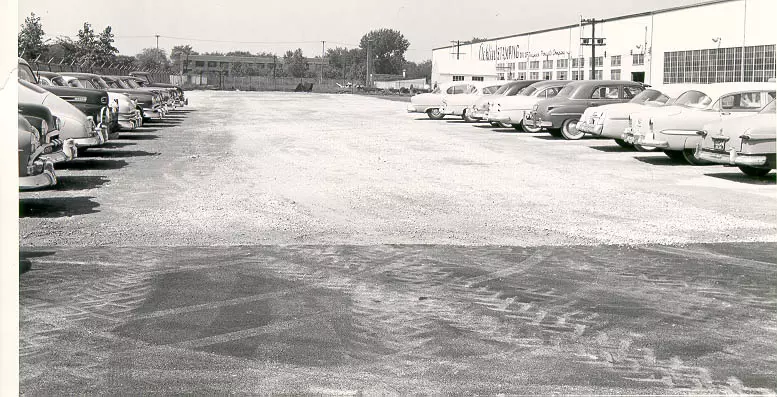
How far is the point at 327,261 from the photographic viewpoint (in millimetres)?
7473

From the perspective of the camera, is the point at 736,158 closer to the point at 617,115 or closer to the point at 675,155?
the point at 675,155

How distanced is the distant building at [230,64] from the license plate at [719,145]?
52.3 feet

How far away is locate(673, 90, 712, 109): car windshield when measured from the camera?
1645 centimetres

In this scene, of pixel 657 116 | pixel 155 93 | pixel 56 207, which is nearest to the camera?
pixel 56 207

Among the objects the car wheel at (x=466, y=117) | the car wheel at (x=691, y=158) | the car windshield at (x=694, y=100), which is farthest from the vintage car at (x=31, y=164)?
the car wheel at (x=466, y=117)

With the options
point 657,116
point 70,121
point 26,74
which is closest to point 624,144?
point 657,116

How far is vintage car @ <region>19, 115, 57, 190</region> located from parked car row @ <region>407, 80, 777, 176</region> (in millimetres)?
9407

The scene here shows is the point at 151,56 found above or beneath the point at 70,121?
above

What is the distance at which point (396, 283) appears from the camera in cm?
667

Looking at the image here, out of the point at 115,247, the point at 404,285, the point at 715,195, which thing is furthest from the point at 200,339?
the point at 715,195

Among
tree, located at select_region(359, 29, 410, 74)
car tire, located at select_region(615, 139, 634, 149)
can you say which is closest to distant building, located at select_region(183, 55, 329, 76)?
tree, located at select_region(359, 29, 410, 74)

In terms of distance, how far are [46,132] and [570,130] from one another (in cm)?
1450

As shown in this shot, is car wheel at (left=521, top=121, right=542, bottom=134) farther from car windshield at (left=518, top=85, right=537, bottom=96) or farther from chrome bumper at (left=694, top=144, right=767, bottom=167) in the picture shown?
chrome bumper at (left=694, top=144, right=767, bottom=167)

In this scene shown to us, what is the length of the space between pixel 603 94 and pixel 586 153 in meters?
4.64
